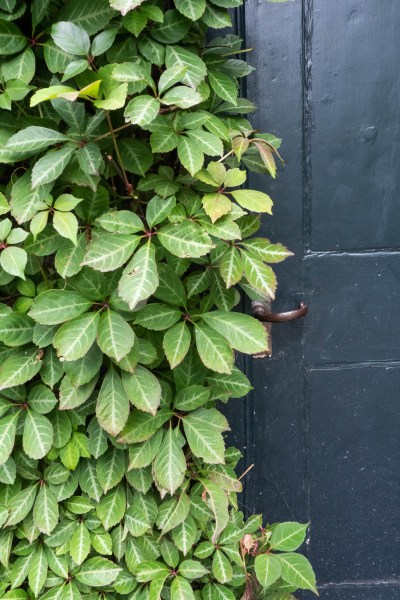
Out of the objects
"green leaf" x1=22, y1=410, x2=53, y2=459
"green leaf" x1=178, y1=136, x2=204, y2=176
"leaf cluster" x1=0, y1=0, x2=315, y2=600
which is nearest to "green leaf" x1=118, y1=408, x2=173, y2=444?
"leaf cluster" x1=0, y1=0, x2=315, y2=600

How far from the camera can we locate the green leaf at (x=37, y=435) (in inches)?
38.8

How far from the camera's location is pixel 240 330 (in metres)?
0.96

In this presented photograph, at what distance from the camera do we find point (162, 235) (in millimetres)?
908

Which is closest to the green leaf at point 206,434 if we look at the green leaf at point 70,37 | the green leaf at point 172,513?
the green leaf at point 172,513

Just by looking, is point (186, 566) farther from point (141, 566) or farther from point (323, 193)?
point (323, 193)

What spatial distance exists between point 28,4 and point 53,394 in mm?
674

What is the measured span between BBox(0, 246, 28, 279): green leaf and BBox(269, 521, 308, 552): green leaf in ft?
2.41

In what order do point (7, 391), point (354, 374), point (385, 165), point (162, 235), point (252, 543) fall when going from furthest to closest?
point (354, 374) → point (385, 165) → point (252, 543) → point (7, 391) → point (162, 235)

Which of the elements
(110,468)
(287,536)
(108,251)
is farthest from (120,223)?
(287,536)

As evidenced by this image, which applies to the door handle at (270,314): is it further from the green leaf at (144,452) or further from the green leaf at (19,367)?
the green leaf at (19,367)

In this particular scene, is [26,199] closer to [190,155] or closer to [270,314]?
[190,155]

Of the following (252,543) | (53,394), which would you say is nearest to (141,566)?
(252,543)

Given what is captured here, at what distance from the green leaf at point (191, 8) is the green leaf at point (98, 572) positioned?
99 centimetres

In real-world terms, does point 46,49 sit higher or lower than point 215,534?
higher
